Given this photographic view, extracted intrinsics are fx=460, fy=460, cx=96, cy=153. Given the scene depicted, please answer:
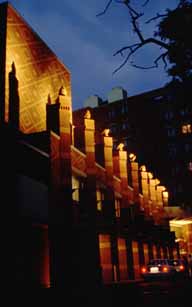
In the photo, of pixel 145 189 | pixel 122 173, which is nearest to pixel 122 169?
pixel 122 173

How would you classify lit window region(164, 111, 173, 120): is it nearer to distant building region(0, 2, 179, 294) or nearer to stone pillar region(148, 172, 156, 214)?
stone pillar region(148, 172, 156, 214)

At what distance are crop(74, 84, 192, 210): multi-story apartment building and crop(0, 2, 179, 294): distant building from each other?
127 feet

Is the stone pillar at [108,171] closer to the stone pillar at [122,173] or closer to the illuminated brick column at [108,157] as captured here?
the illuminated brick column at [108,157]

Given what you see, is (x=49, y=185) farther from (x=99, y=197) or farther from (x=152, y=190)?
(x=152, y=190)

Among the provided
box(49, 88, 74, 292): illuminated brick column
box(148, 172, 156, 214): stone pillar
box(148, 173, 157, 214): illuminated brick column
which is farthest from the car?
box(148, 172, 156, 214): stone pillar

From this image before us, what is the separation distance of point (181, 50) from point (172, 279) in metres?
14.2

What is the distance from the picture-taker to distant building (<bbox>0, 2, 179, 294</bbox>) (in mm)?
21766

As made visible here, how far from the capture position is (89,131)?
3084 cm

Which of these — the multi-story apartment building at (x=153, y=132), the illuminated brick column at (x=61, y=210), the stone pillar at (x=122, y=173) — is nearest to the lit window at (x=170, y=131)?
the multi-story apartment building at (x=153, y=132)

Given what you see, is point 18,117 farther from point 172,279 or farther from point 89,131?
point 172,279

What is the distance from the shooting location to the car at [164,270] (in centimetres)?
2594

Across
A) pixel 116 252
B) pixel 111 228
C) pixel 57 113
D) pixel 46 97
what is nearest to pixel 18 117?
pixel 57 113

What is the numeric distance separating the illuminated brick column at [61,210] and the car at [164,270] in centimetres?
493

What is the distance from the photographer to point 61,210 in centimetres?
2452
